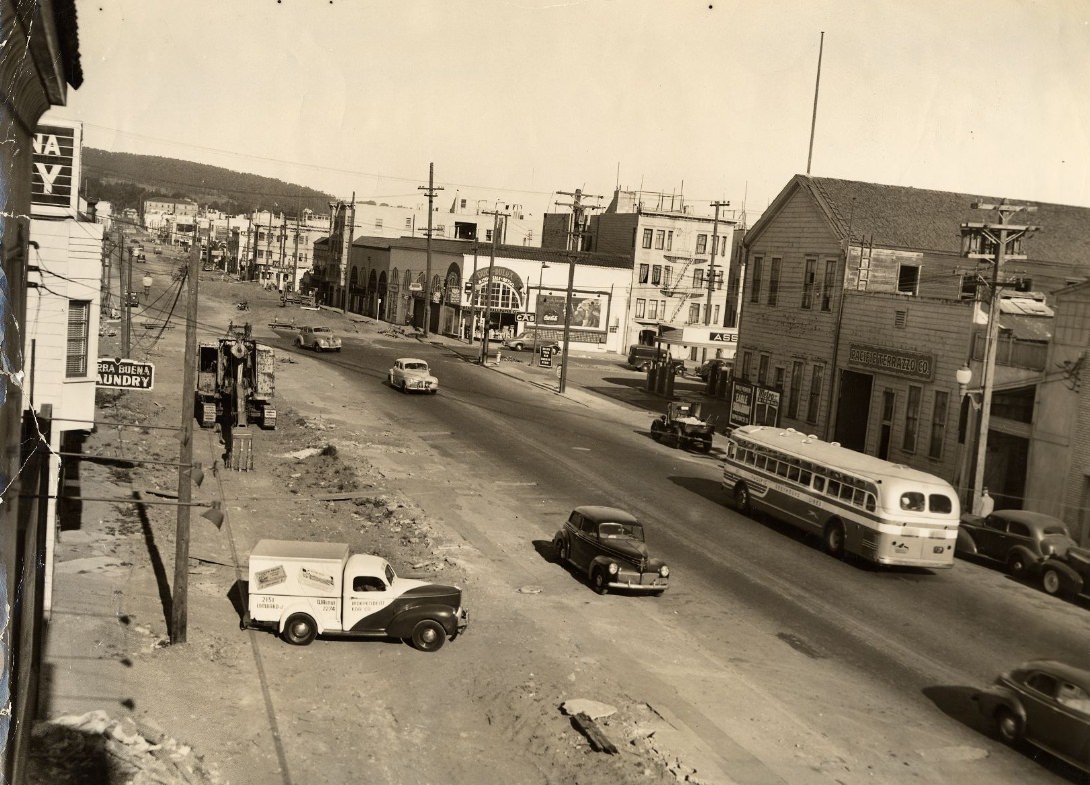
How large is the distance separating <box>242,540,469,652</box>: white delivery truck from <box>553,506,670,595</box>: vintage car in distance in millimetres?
4670

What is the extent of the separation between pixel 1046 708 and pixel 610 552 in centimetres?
1019

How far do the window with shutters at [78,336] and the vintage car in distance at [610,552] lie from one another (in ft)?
39.5

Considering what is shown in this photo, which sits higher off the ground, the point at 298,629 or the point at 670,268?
the point at 670,268

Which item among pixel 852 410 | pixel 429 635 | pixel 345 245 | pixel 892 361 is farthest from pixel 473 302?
pixel 429 635

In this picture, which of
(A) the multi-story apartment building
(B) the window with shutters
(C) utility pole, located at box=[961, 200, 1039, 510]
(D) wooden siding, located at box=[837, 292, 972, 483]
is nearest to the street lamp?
(A) the multi-story apartment building

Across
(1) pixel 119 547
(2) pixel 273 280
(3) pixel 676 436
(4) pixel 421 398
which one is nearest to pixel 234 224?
(2) pixel 273 280

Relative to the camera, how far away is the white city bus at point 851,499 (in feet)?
82.1

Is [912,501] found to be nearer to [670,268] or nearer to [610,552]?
[610,552]

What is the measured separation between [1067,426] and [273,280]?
11661cm

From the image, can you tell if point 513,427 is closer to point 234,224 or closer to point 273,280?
point 273,280

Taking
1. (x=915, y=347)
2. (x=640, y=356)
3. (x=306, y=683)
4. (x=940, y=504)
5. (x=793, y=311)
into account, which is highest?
(x=793, y=311)

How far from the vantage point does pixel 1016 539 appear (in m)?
26.9

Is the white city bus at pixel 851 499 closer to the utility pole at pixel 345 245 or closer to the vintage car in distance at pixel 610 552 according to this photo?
the vintage car in distance at pixel 610 552

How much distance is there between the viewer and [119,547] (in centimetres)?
2367
